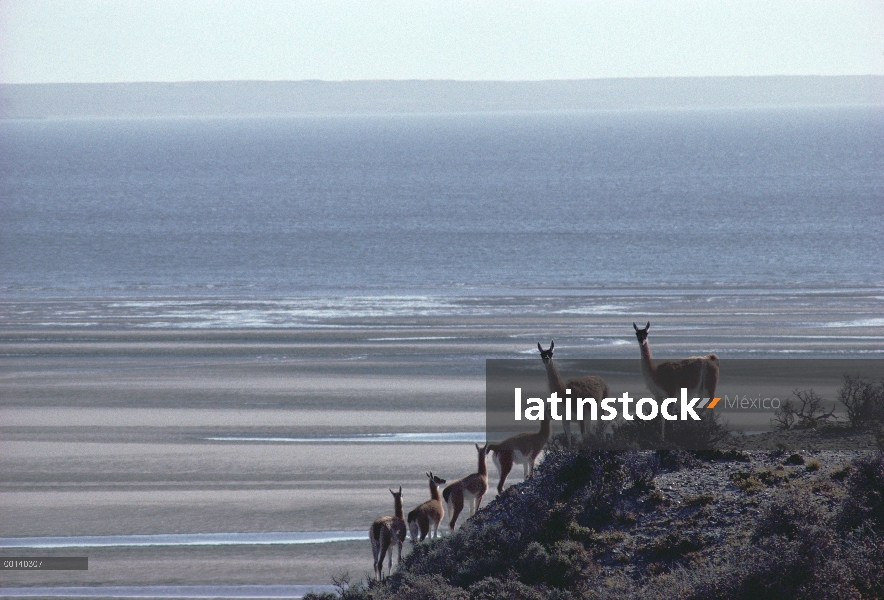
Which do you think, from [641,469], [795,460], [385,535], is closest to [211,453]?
[385,535]

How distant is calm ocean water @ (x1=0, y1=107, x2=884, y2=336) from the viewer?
49.1 meters

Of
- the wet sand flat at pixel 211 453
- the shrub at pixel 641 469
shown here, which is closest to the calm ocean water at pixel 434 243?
the wet sand flat at pixel 211 453

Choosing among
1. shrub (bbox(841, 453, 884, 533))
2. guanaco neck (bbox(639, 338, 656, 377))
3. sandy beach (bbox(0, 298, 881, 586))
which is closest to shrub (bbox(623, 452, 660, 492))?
guanaco neck (bbox(639, 338, 656, 377))

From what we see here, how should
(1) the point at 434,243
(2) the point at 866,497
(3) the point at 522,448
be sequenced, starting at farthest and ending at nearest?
(1) the point at 434,243
(3) the point at 522,448
(2) the point at 866,497

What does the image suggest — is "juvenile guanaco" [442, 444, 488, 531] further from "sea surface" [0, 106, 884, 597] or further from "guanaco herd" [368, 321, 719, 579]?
"sea surface" [0, 106, 884, 597]

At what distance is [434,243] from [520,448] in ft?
198

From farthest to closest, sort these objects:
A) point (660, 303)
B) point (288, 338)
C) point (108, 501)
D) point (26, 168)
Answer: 1. point (26, 168)
2. point (660, 303)
3. point (288, 338)
4. point (108, 501)

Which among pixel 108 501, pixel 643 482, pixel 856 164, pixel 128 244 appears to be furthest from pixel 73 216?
pixel 856 164

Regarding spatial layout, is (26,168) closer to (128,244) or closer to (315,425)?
(128,244)

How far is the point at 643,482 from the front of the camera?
1371 cm

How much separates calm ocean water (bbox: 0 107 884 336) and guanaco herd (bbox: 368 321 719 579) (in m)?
28.3

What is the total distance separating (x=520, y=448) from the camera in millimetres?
14656

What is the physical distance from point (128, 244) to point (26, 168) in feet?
359

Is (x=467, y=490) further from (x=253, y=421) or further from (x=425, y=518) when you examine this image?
(x=253, y=421)
